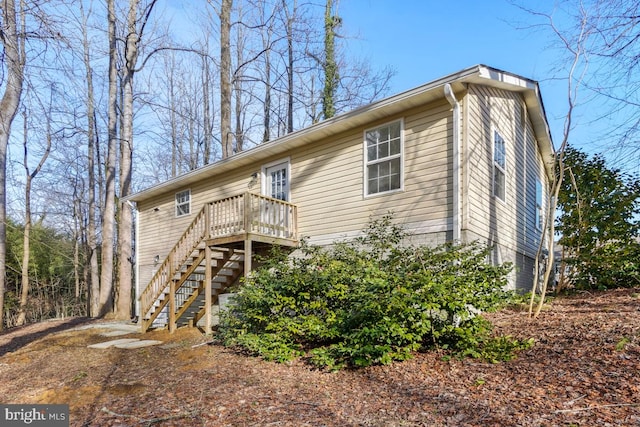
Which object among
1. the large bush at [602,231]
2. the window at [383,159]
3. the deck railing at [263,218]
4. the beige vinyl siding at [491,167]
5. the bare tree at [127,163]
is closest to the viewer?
the beige vinyl siding at [491,167]

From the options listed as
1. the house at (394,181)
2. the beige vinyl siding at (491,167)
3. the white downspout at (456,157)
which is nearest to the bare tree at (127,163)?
the house at (394,181)

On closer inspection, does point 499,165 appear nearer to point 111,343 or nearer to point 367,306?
point 367,306

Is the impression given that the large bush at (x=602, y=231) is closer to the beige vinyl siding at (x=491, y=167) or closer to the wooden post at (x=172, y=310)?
the beige vinyl siding at (x=491, y=167)

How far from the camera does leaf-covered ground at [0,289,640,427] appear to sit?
337cm

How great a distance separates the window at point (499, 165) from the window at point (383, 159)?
212cm

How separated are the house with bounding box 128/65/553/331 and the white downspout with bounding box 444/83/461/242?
17 millimetres

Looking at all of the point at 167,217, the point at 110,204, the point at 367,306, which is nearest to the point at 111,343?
the point at 167,217

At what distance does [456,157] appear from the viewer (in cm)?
658

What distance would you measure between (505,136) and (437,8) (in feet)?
15.6

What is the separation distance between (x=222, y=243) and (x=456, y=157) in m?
4.99

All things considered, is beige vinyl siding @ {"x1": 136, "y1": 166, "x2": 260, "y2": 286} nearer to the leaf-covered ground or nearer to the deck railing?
the deck railing

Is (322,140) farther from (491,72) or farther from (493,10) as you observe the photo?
(493,10)

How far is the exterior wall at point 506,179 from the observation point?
6.86m

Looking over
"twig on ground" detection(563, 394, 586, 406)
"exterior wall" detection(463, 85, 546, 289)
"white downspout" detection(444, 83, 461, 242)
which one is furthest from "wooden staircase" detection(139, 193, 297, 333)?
"twig on ground" detection(563, 394, 586, 406)
